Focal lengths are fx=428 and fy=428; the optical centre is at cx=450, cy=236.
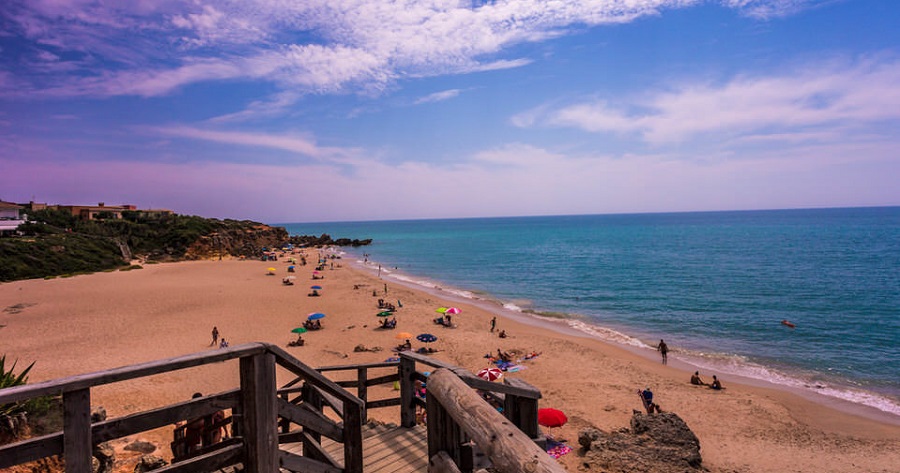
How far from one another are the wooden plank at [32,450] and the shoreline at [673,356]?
20810 millimetres

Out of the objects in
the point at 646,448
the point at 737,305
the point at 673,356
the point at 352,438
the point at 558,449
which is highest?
the point at 352,438

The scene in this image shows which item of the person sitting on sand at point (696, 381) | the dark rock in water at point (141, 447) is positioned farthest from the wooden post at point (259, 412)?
the person sitting on sand at point (696, 381)

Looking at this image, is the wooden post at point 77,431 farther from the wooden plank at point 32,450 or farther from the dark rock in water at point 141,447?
the dark rock in water at point 141,447

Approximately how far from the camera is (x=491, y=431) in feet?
7.44

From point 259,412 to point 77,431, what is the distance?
3.77 feet

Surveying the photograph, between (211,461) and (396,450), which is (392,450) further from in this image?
(211,461)

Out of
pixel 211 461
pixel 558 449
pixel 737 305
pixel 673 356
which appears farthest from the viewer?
pixel 737 305

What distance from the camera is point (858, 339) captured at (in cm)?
2300

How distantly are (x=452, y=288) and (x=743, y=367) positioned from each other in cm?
2666

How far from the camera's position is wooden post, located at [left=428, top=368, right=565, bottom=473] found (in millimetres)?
1973

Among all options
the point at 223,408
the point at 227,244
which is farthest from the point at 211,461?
the point at 227,244

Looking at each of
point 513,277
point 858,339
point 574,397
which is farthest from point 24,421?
point 513,277

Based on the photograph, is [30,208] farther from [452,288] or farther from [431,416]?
[431,416]

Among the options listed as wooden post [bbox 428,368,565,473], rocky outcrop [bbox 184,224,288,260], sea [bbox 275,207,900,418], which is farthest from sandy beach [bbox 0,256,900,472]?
rocky outcrop [bbox 184,224,288,260]
